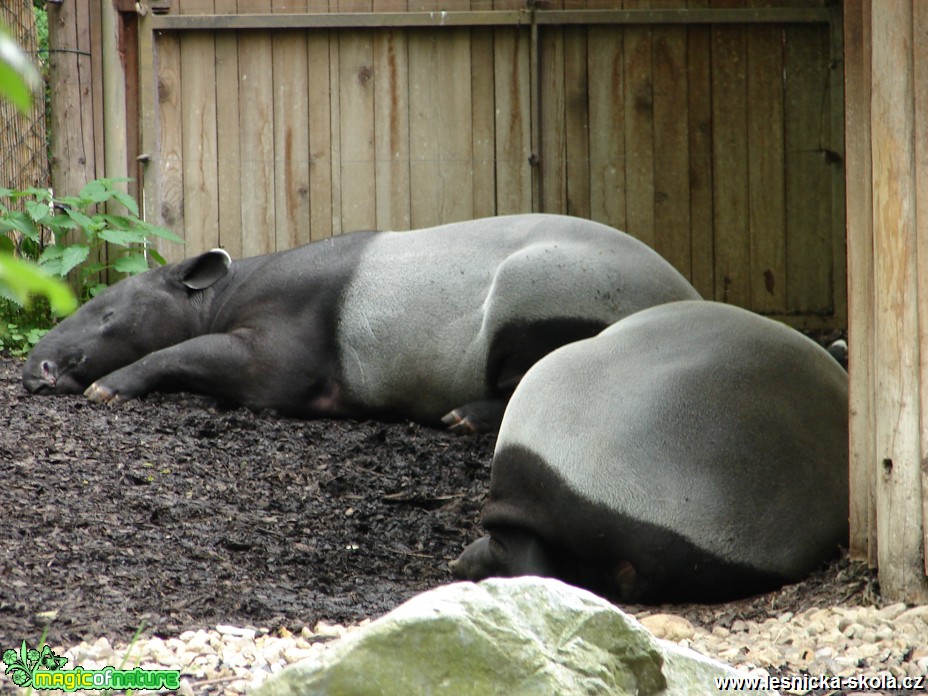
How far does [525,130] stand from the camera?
831cm

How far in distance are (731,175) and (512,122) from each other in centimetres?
158

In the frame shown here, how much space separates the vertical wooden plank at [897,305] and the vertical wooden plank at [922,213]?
1 cm

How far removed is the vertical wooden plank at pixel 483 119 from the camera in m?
8.26

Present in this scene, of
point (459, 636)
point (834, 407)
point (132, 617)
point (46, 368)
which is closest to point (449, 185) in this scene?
point (46, 368)

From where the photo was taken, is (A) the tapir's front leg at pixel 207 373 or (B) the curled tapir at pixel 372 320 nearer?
(B) the curled tapir at pixel 372 320

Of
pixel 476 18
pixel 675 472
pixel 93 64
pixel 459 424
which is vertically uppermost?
pixel 476 18

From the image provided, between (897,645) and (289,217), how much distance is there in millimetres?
6067

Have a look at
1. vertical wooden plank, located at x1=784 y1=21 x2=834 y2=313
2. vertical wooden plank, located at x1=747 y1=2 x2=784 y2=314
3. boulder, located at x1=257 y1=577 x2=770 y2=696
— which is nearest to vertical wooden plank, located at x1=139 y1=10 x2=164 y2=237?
vertical wooden plank, located at x1=747 y1=2 x2=784 y2=314

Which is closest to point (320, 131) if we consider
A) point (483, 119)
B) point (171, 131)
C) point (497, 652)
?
point (171, 131)

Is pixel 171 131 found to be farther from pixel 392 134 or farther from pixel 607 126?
pixel 607 126

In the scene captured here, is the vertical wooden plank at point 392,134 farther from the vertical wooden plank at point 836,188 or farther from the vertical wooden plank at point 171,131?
the vertical wooden plank at point 836,188

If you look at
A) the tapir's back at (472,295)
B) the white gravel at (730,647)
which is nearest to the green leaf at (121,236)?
the tapir's back at (472,295)

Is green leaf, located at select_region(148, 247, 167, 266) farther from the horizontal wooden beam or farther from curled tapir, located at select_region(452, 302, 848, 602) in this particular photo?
curled tapir, located at select_region(452, 302, 848, 602)

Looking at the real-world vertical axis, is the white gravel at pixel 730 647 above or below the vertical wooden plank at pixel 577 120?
below
